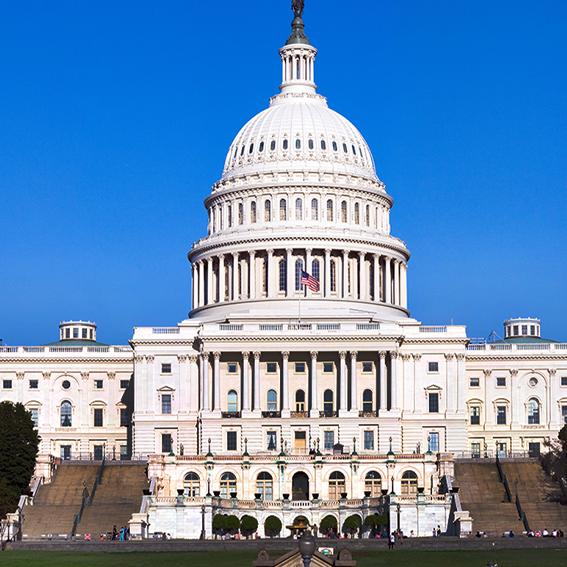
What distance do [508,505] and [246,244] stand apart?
55093 millimetres

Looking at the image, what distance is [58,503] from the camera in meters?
118

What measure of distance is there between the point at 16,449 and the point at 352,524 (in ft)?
94.1

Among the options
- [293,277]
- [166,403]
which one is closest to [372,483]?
[166,403]

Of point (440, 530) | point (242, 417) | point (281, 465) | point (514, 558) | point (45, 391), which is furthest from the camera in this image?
point (45, 391)

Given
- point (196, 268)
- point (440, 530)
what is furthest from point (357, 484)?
point (196, 268)

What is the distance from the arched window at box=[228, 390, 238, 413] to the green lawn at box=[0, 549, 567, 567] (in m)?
50.0

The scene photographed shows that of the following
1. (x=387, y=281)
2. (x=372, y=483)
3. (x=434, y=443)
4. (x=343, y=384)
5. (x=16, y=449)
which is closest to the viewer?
(x=16, y=449)

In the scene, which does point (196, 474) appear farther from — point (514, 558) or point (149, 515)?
point (514, 558)

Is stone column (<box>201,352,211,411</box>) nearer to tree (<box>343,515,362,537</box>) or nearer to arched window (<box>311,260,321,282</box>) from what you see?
arched window (<box>311,260,321,282</box>)

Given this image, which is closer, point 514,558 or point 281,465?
point 514,558

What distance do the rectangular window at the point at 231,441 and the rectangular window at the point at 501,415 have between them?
30.7 meters

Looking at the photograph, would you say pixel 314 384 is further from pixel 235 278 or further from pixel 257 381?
pixel 235 278

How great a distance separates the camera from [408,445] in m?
144

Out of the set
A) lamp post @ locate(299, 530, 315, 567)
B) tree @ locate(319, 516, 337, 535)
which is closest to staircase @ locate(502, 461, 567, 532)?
tree @ locate(319, 516, 337, 535)
